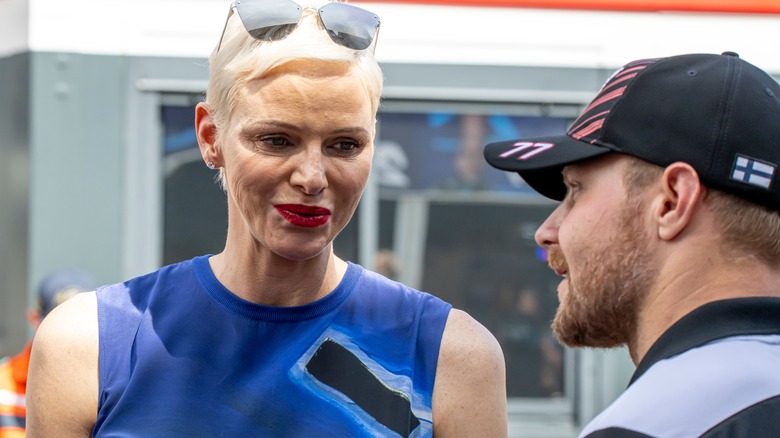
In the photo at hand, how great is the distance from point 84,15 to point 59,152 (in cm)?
54

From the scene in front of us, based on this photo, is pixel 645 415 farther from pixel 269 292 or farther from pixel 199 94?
pixel 199 94

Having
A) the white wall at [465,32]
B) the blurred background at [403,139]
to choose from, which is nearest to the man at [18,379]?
the blurred background at [403,139]

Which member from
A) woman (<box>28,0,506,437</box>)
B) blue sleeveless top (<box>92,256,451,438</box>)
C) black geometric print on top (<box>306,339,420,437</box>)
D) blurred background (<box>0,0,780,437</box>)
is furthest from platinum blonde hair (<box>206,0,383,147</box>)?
blurred background (<box>0,0,780,437</box>)

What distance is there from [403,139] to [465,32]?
19.5 inches

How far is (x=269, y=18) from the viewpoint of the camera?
1.92 m

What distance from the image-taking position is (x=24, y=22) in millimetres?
4008

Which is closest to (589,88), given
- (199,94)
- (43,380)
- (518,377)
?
(518,377)

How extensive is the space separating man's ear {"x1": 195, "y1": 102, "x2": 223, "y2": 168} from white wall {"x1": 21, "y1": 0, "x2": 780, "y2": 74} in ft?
7.02

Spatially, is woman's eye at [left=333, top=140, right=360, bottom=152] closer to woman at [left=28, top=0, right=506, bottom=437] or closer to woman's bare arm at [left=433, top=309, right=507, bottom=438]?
woman at [left=28, top=0, right=506, bottom=437]

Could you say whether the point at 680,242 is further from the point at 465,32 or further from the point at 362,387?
the point at 465,32

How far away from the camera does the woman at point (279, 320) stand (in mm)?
1896

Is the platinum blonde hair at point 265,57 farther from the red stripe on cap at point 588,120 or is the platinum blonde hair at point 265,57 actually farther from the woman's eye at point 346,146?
the red stripe on cap at point 588,120

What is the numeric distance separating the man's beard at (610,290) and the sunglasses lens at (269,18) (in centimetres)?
69

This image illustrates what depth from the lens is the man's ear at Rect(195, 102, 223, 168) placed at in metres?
2.02
